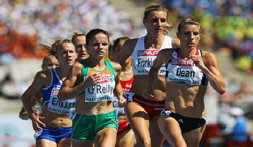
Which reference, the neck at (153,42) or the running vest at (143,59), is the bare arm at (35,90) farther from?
the neck at (153,42)

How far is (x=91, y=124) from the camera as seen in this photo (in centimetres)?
594

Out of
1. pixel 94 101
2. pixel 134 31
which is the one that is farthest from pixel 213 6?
pixel 94 101

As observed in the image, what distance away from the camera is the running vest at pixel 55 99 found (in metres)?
6.82

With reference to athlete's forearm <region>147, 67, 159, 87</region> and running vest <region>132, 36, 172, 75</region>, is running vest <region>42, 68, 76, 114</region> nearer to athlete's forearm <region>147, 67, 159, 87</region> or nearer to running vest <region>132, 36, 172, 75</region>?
running vest <region>132, 36, 172, 75</region>

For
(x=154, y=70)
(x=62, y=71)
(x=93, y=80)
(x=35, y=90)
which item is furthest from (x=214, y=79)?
(x=35, y=90)

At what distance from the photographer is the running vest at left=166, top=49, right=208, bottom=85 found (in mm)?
5934

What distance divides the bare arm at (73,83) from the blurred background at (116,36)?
6984 mm

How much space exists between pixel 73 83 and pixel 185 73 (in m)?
1.33

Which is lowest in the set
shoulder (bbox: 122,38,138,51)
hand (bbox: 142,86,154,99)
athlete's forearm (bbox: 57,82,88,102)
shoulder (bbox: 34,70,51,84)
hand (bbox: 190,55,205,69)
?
hand (bbox: 142,86,154,99)

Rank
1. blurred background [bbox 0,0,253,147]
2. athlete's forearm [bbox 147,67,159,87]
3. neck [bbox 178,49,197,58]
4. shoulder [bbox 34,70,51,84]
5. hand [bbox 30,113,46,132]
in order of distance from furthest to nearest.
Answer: blurred background [bbox 0,0,253,147] → shoulder [bbox 34,70,51,84] → hand [bbox 30,113,46,132] → athlete's forearm [bbox 147,67,159,87] → neck [bbox 178,49,197,58]

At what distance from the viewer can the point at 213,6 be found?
27.2m

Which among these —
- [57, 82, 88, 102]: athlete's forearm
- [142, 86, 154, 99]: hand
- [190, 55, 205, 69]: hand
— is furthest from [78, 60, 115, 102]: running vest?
[190, 55, 205, 69]: hand

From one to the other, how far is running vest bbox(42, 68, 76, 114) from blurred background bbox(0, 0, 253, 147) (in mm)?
5834

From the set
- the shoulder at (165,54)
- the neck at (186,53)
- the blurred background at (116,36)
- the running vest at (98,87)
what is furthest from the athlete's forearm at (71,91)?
the blurred background at (116,36)
